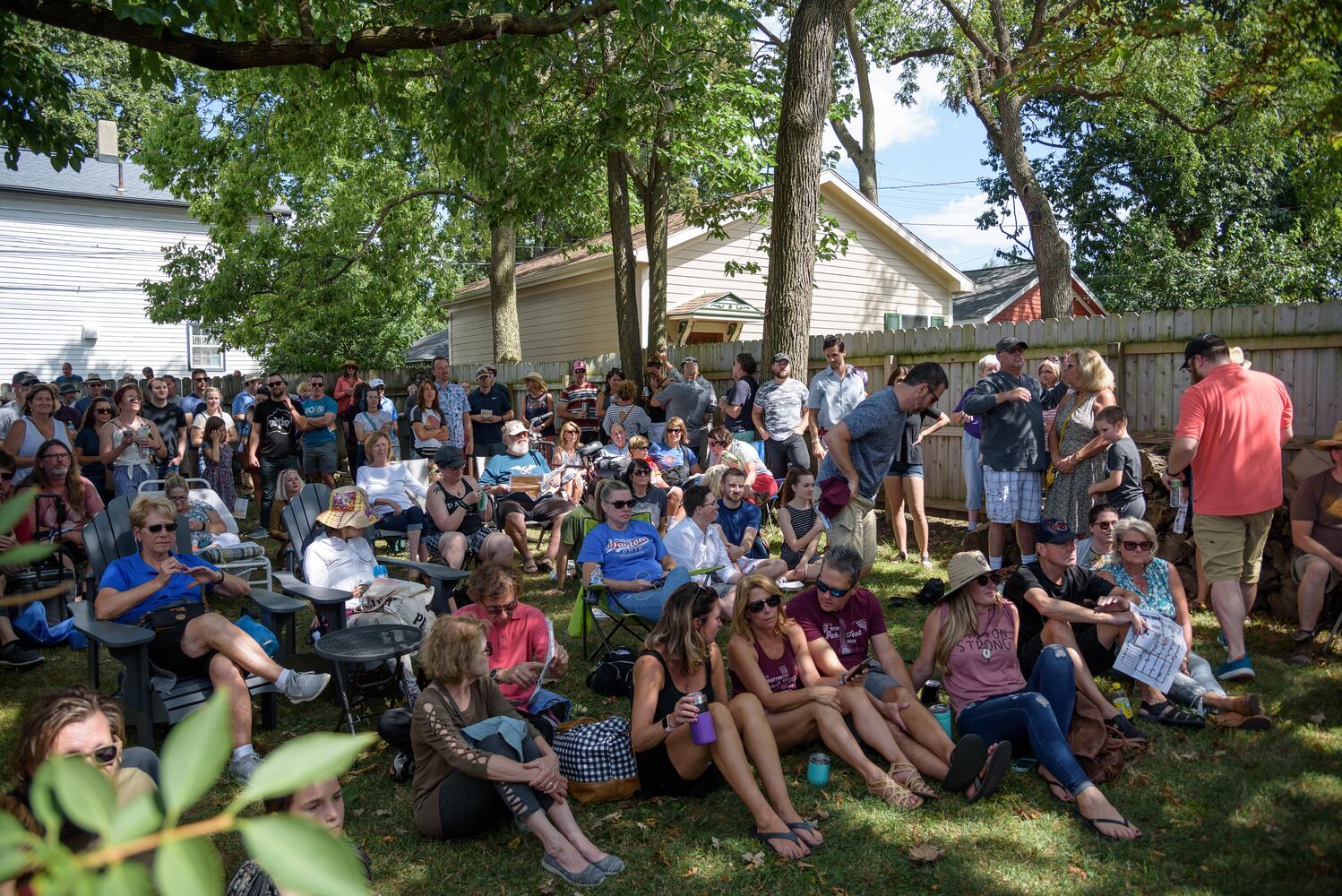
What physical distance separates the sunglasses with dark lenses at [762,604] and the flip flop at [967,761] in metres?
1.05

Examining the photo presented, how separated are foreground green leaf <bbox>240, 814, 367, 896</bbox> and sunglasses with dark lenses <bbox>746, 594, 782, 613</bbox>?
4047mm

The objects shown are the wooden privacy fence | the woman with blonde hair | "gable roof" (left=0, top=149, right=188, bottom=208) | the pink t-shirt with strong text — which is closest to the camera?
the pink t-shirt with strong text

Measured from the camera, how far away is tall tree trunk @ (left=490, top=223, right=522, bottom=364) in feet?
57.9

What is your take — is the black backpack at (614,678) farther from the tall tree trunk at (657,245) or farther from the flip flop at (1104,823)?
the tall tree trunk at (657,245)

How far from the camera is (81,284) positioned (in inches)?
930

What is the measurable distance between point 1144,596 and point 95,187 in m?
26.9

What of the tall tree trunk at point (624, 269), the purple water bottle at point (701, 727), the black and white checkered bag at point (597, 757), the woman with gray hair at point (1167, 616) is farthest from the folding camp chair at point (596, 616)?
the tall tree trunk at point (624, 269)

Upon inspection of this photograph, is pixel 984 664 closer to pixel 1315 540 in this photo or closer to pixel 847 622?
pixel 847 622

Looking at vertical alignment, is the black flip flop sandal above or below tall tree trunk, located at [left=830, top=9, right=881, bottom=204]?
below

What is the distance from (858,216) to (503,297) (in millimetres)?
7240

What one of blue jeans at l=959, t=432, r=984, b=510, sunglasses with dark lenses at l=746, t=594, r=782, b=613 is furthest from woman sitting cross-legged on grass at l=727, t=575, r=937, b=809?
blue jeans at l=959, t=432, r=984, b=510

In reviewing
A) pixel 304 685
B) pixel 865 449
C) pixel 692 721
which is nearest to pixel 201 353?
pixel 304 685

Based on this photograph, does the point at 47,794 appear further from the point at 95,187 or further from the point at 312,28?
the point at 95,187

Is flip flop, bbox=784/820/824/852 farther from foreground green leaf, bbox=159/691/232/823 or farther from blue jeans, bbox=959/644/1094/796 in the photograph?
foreground green leaf, bbox=159/691/232/823
